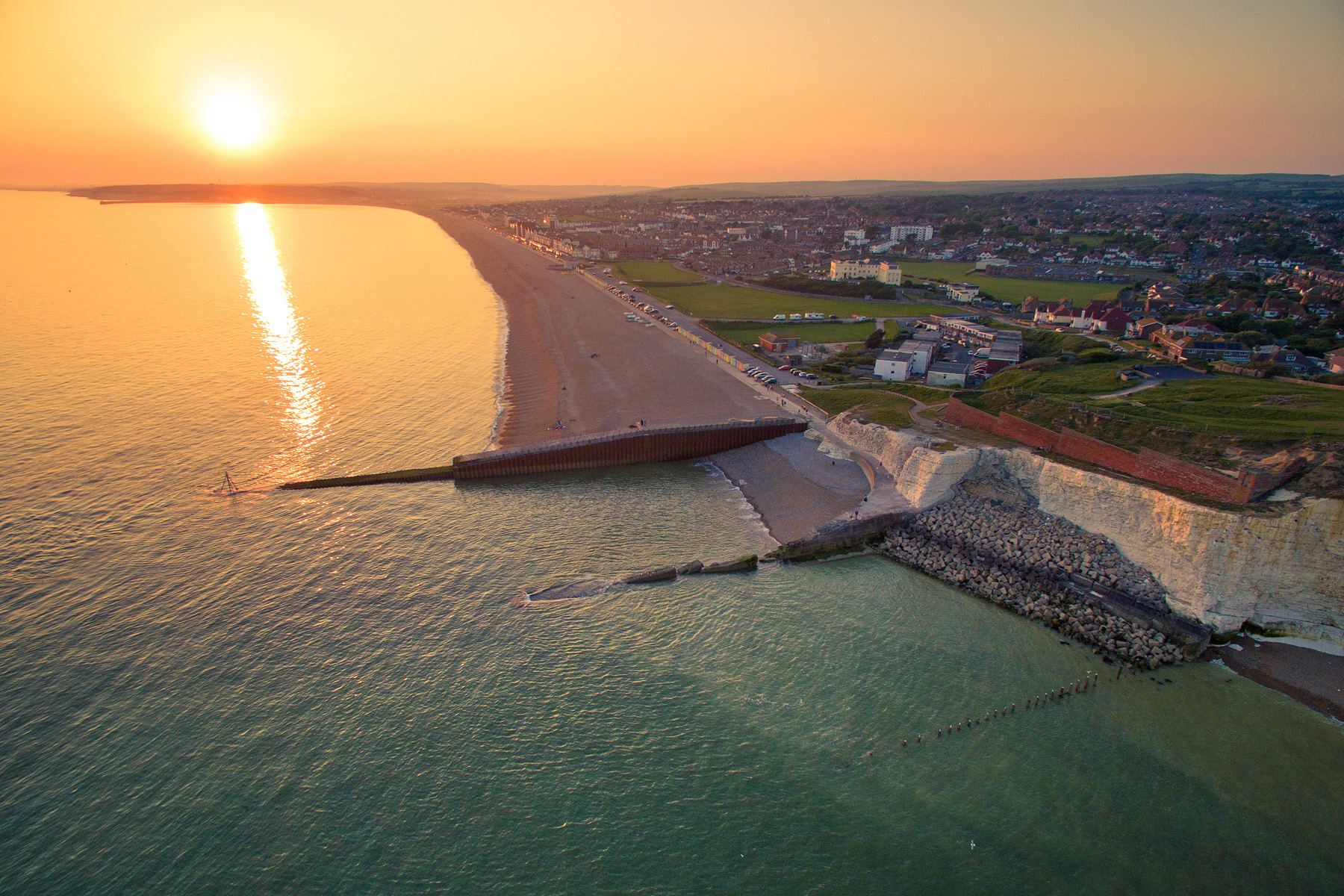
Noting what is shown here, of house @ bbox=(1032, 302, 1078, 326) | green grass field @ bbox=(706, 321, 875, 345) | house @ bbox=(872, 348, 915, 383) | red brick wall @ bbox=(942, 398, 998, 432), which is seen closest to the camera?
red brick wall @ bbox=(942, 398, 998, 432)

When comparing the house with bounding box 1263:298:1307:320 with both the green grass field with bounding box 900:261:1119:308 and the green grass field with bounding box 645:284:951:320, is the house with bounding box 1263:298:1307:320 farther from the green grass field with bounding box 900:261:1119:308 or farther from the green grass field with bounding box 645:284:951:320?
the green grass field with bounding box 645:284:951:320

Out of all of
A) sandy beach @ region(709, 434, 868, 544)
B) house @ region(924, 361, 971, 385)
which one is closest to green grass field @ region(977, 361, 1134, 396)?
house @ region(924, 361, 971, 385)

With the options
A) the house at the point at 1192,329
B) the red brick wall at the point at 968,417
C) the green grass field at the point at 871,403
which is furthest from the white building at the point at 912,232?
the red brick wall at the point at 968,417

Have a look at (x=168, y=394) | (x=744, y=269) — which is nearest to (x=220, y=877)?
(x=168, y=394)

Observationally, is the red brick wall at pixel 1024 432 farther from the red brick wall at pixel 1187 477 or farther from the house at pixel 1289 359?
the house at pixel 1289 359

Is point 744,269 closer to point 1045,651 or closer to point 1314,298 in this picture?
point 1314,298

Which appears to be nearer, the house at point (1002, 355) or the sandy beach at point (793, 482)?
the sandy beach at point (793, 482)
